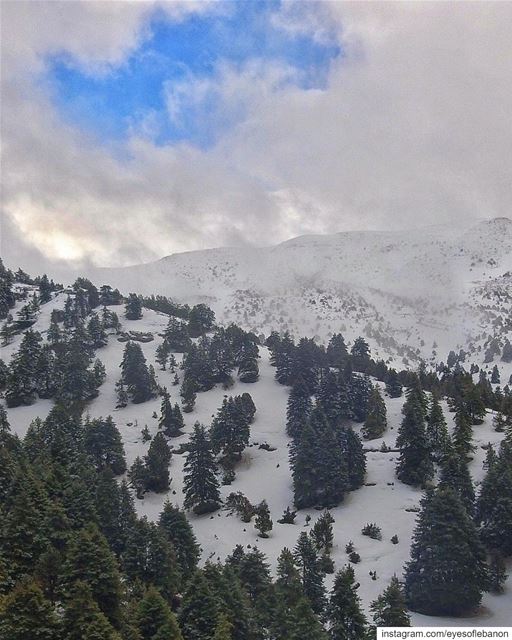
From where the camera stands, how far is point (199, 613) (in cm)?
3391

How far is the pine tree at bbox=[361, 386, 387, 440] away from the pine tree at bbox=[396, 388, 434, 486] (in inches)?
459

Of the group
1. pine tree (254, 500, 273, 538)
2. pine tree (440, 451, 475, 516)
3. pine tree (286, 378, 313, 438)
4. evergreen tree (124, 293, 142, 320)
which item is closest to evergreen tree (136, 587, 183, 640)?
pine tree (254, 500, 273, 538)

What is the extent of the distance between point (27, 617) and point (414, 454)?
177 ft

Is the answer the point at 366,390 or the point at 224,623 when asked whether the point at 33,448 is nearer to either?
the point at 224,623

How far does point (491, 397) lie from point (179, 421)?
5352 cm

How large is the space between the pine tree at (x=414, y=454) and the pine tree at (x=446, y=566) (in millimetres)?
21793

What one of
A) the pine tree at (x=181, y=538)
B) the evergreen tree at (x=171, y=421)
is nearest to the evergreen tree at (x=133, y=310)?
the evergreen tree at (x=171, y=421)

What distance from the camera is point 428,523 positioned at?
158 feet

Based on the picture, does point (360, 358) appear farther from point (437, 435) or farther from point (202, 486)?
point (202, 486)

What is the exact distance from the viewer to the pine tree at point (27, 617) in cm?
2705

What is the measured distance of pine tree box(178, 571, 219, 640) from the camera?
33344mm

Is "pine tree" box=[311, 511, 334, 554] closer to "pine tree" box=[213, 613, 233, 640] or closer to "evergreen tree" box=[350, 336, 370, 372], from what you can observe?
"pine tree" box=[213, 613, 233, 640]

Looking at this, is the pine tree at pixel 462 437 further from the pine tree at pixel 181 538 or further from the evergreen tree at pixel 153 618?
the evergreen tree at pixel 153 618

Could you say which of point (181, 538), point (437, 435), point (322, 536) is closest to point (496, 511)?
point (322, 536)
